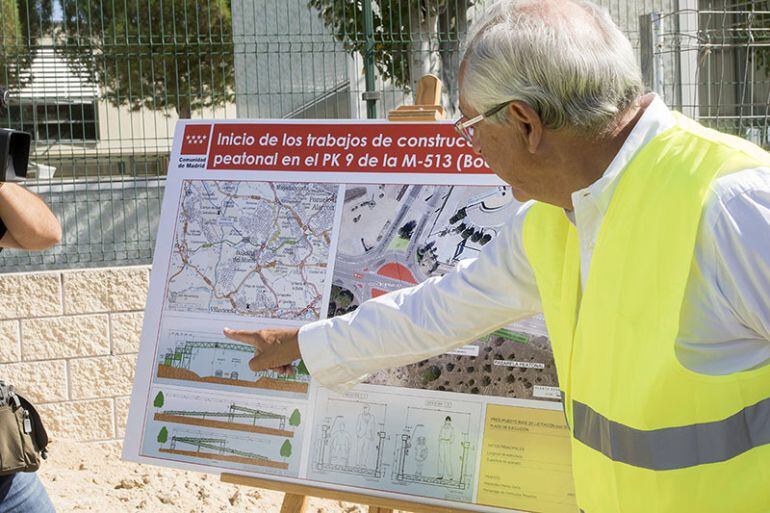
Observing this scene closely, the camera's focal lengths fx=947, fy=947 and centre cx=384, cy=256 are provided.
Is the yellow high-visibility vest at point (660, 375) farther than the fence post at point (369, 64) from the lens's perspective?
No

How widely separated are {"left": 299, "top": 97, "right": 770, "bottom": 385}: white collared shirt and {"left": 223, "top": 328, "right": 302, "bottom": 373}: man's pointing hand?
10 cm

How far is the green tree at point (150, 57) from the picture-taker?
209 inches

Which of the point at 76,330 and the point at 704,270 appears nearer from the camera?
the point at 704,270

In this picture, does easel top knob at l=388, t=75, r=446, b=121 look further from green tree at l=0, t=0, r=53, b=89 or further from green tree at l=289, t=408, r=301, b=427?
green tree at l=0, t=0, r=53, b=89

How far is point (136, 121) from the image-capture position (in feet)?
17.9

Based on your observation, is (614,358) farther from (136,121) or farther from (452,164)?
(136,121)

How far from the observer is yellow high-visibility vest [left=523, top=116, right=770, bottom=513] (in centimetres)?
152

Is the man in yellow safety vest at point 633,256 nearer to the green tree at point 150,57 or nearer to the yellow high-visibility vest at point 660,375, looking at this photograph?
the yellow high-visibility vest at point 660,375

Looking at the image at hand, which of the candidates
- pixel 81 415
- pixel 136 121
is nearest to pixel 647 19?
pixel 136 121

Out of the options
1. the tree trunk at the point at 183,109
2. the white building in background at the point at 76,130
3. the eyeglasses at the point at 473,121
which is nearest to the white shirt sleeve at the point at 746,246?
the eyeglasses at the point at 473,121

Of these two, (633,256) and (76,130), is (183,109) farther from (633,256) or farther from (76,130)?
(633,256)

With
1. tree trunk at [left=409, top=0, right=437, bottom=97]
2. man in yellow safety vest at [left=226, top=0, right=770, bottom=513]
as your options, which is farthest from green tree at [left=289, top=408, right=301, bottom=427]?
tree trunk at [left=409, top=0, right=437, bottom=97]

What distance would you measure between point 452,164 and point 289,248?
0.57 metres

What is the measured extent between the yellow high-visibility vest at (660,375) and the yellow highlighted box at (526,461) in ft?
2.67
